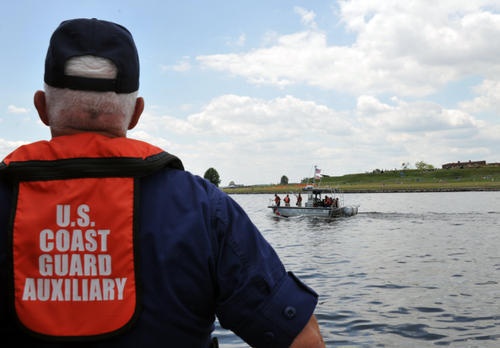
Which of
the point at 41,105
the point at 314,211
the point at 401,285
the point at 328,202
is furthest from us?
the point at 328,202

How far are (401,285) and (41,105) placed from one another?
1769 cm

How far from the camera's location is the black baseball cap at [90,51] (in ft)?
5.97

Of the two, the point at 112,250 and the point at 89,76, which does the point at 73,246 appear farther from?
the point at 89,76

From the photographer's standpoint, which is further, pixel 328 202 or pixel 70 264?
pixel 328 202

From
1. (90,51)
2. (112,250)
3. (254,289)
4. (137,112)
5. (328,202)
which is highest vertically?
(90,51)

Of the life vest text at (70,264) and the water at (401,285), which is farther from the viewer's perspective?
the water at (401,285)

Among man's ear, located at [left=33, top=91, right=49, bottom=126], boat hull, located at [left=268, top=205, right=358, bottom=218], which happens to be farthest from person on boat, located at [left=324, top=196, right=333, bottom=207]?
man's ear, located at [left=33, top=91, right=49, bottom=126]

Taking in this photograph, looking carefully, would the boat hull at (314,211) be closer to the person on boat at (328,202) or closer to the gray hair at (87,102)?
the person on boat at (328,202)

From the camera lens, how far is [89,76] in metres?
1.82

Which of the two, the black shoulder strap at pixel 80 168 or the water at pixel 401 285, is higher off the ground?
the black shoulder strap at pixel 80 168

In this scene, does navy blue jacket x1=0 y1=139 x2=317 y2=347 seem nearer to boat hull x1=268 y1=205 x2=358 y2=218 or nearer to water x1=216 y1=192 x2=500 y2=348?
water x1=216 y1=192 x2=500 y2=348

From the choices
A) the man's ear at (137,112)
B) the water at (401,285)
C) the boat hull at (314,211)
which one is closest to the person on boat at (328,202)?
the boat hull at (314,211)

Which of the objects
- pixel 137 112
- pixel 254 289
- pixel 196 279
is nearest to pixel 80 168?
pixel 137 112

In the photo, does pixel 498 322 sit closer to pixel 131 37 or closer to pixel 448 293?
pixel 448 293
